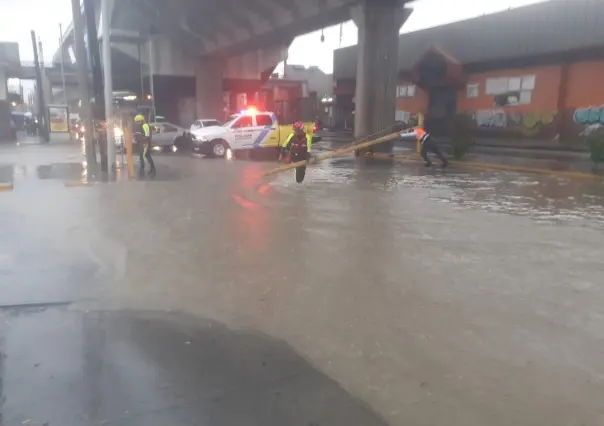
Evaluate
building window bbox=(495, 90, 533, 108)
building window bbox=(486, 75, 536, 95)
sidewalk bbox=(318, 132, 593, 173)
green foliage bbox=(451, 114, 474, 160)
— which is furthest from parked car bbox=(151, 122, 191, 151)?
building window bbox=(495, 90, 533, 108)

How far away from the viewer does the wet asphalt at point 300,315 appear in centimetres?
368

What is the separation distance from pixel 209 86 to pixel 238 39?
337 inches

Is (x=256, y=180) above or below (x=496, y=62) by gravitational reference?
below

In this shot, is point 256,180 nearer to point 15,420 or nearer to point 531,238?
point 531,238

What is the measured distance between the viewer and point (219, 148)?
84.7 feet

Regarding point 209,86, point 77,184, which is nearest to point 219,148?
point 77,184

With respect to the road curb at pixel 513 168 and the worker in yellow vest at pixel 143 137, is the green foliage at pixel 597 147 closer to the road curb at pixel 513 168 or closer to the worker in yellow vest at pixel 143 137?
the road curb at pixel 513 168

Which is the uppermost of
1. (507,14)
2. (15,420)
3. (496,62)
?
(507,14)

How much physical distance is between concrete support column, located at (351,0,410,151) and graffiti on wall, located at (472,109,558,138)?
10.1m

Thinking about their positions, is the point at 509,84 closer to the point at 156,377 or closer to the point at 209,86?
the point at 209,86

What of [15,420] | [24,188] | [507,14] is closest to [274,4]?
[507,14]

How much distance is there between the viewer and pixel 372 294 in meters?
5.85

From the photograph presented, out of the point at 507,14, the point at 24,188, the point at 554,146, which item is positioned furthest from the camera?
the point at 507,14

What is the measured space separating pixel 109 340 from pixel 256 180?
36.7 ft
